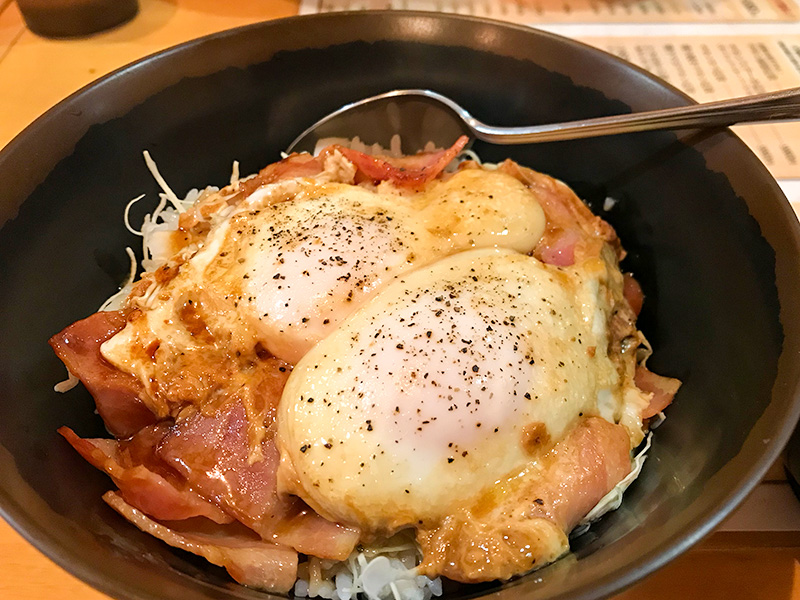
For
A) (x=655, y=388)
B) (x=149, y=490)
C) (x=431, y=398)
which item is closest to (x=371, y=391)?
(x=431, y=398)

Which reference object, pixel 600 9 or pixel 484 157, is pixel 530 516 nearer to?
pixel 484 157

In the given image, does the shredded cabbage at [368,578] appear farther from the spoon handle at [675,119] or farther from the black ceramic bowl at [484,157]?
the spoon handle at [675,119]

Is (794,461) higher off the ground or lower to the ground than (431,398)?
lower

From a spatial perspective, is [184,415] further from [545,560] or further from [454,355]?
[545,560]

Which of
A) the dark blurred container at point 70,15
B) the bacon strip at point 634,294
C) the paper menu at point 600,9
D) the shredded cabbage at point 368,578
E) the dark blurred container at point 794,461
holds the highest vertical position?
the dark blurred container at point 70,15

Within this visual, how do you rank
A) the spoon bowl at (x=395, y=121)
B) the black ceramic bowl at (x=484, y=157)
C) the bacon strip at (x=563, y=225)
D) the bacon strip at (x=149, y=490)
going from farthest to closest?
the spoon bowl at (x=395, y=121)
the bacon strip at (x=563, y=225)
the bacon strip at (x=149, y=490)
the black ceramic bowl at (x=484, y=157)

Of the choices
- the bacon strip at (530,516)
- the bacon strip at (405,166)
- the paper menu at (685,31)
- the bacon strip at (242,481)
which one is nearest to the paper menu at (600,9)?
the paper menu at (685,31)
